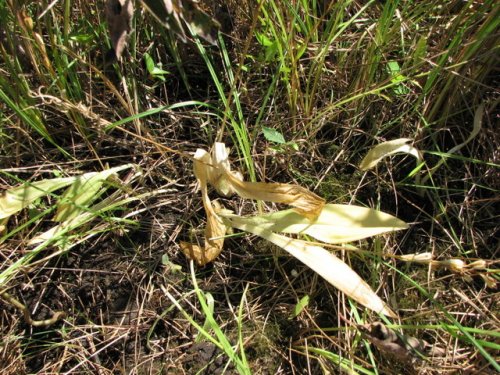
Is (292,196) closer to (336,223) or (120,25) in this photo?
(336,223)

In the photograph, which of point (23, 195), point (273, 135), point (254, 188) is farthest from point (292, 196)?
point (23, 195)

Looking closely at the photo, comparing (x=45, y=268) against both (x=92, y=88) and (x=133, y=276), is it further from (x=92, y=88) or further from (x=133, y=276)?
(x=92, y=88)

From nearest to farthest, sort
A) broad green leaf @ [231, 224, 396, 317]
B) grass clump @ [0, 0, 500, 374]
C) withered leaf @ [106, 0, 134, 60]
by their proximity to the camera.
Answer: withered leaf @ [106, 0, 134, 60]
broad green leaf @ [231, 224, 396, 317]
grass clump @ [0, 0, 500, 374]

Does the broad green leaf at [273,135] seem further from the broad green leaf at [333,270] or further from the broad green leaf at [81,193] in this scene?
the broad green leaf at [81,193]

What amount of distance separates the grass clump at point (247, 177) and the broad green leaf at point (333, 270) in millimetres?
60

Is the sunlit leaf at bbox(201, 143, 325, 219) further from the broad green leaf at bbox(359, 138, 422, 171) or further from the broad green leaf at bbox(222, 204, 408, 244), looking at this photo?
the broad green leaf at bbox(359, 138, 422, 171)

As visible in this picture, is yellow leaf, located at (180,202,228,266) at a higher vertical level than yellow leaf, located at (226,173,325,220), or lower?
lower

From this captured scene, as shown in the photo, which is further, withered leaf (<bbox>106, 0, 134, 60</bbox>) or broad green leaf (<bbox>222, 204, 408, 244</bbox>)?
broad green leaf (<bbox>222, 204, 408, 244</bbox>)

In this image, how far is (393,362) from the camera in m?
1.09

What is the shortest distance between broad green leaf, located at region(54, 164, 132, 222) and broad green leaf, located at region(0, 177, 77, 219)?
23mm

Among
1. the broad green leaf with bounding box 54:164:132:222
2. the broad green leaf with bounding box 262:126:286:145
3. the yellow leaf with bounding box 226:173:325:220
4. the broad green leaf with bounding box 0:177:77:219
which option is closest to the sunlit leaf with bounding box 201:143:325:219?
the yellow leaf with bounding box 226:173:325:220

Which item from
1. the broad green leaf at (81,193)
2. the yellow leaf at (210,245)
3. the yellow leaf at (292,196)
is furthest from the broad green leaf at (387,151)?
the broad green leaf at (81,193)

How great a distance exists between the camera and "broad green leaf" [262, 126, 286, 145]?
48.0 inches

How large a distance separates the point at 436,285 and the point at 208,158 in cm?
65
